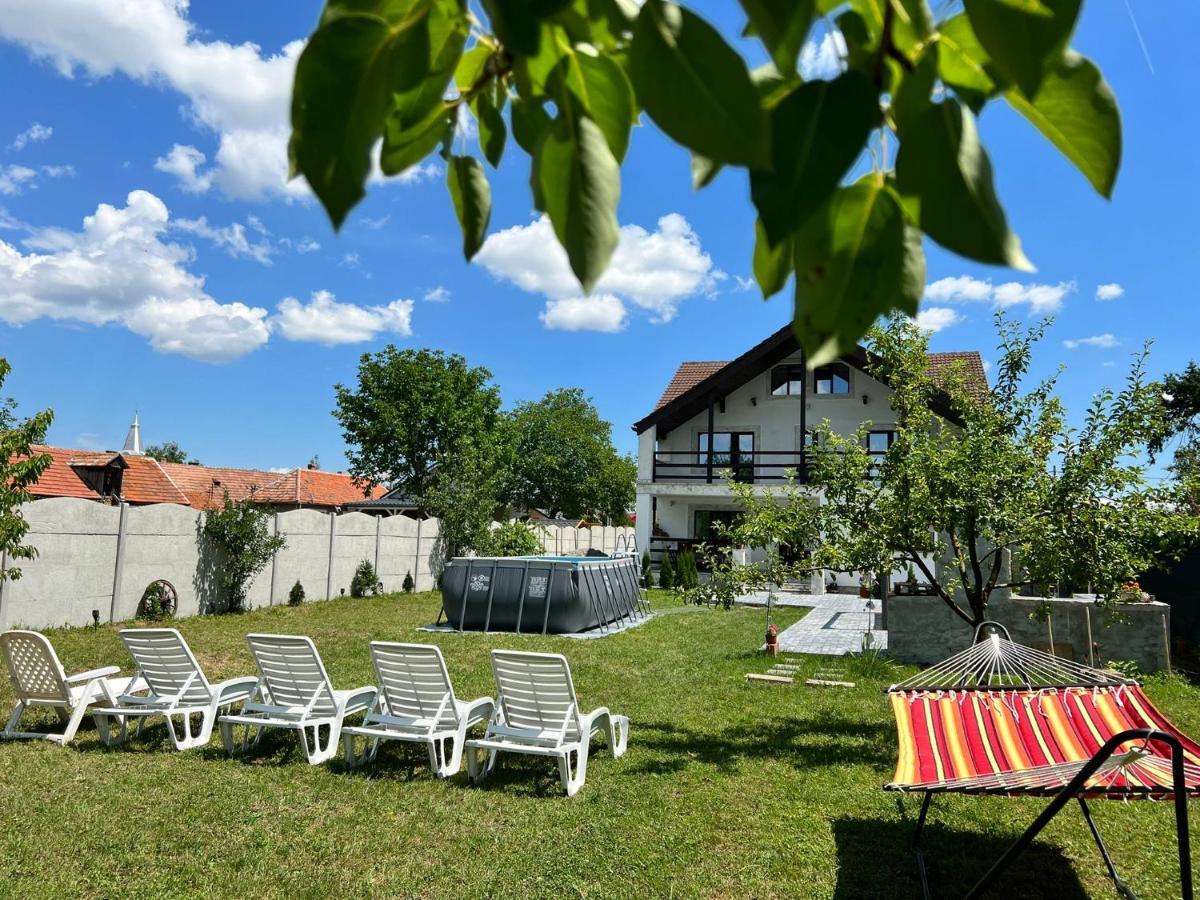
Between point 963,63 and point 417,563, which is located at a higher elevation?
point 963,63

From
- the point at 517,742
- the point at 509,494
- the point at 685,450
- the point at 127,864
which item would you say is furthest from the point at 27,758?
the point at 509,494

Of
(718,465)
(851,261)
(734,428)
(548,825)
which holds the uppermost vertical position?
(734,428)

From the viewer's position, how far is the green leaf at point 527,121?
0.61m

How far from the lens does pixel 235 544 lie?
16.0 meters

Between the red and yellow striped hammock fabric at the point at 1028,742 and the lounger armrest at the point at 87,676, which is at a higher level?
the red and yellow striped hammock fabric at the point at 1028,742

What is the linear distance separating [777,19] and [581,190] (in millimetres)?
149

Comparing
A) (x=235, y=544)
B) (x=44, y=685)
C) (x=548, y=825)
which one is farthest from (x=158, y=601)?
(x=548, y=825)

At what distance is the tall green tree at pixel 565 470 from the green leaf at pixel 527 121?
183ft

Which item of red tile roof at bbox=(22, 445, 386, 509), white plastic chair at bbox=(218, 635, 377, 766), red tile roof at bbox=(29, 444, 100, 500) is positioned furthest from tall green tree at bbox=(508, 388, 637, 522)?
white plastic chair at bbox=(218, 635, 377, 766)

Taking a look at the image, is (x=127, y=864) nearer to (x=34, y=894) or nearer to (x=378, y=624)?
(x=34, y=894)

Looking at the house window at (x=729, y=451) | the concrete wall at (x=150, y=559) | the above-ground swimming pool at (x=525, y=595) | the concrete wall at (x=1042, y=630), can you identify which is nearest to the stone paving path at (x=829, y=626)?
the concrete wall at (x=1042, y=630)

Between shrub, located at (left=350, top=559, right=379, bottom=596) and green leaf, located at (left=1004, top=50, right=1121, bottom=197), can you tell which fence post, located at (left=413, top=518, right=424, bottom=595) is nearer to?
shrub, located at (left=350, top=559, right=379, bottom=596)

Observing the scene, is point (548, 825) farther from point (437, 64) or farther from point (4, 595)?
point (4, 595)

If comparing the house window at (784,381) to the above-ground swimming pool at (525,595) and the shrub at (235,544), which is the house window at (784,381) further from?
the shrub at (235,544)
